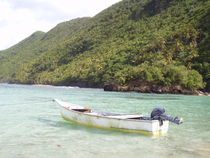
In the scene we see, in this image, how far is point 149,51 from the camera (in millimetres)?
121250

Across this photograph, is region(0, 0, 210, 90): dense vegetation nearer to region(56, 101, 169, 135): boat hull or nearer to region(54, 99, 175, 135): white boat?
region(54, 99, 175, 135): white boat

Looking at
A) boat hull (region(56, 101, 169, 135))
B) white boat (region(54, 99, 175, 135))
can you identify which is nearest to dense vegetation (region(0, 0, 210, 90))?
white boat (region(54, 99, 175, 135))

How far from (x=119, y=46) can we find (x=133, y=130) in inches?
5448

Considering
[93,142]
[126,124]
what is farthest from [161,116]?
[93,142]

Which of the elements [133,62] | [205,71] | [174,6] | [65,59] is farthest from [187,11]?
[65,59]

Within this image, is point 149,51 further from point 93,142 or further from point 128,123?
point 93,142

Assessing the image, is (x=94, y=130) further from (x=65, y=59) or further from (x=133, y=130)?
(x=65, y=59)

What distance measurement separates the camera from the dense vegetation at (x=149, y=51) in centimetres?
9056

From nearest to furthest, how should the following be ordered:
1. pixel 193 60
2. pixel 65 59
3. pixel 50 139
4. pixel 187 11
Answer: pixel 50 139
pixel 193 60
pixel 187 11
pixel 65 59

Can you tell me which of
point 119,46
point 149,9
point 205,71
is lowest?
point 205,71

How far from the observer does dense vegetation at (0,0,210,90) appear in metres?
90.6

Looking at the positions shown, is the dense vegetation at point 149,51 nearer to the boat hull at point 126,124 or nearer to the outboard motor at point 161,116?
the boat hull at point 126,124

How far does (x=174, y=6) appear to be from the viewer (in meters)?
160

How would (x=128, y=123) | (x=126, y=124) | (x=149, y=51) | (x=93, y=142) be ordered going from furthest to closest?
(x=149, y=51)
(x=126, y=124)
(x=128, y=123)
(x=93, y=142)
